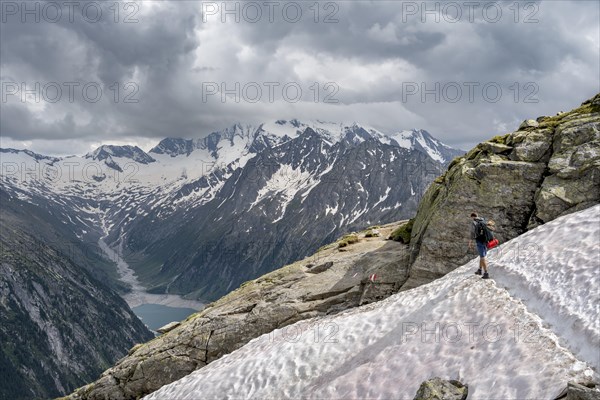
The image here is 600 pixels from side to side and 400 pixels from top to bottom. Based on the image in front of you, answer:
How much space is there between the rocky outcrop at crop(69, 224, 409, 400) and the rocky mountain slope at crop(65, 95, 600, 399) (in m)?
0.08

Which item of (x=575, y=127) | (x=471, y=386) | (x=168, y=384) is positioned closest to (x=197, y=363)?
(x=168, y=384)

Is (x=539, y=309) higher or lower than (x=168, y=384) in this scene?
higher

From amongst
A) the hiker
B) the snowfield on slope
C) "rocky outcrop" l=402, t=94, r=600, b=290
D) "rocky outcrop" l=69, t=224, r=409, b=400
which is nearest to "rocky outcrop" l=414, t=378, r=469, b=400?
the snowfield on slope

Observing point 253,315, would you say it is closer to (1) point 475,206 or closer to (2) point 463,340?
(2) point 463,340

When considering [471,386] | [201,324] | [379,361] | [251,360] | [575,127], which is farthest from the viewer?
[201,324]

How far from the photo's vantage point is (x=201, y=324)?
1299 inches

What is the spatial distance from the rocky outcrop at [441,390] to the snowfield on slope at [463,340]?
1.10 feet

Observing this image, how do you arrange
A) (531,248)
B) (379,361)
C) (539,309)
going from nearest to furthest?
(539,309), (379,361), (531,248)

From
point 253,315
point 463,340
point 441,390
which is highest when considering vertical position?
point 463,340

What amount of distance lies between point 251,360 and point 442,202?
16114mm

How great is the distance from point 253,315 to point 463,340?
52.2 feet

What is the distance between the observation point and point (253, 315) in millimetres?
31672

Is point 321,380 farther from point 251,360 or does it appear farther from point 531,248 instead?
point 531,248

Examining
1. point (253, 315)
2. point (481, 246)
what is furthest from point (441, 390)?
point (253, 315)
